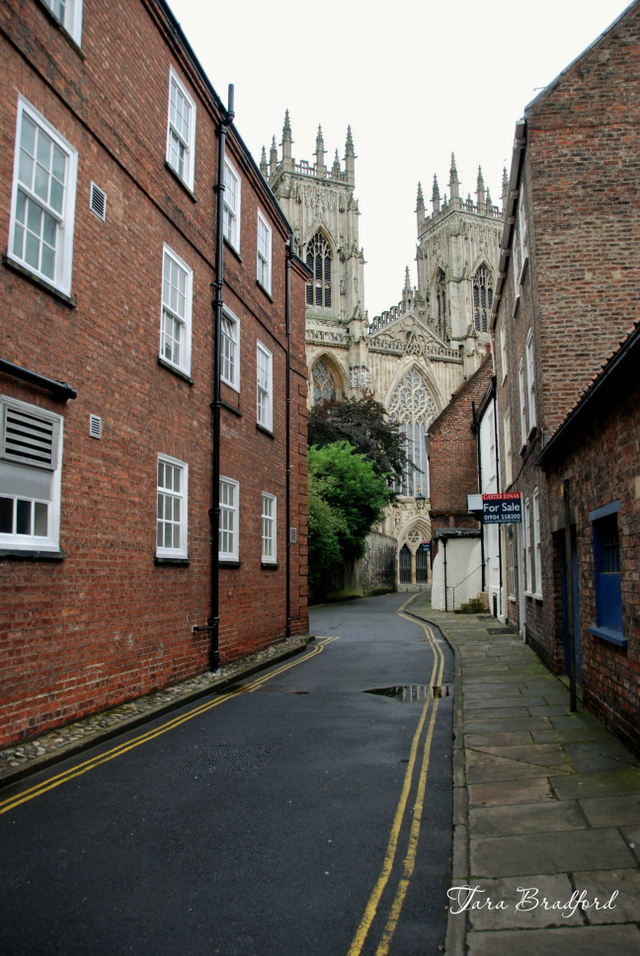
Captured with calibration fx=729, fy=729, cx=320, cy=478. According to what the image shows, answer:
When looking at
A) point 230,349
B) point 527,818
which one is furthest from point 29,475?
point 230,349

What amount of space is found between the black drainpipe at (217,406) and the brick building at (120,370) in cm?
4

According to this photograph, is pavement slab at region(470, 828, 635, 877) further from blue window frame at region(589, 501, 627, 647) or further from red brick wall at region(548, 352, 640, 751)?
blue window frame at region(589, 501, 627, 647)

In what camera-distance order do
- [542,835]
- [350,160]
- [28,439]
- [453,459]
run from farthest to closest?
[350,160] → [453,459] → [28,439] → [542,835]

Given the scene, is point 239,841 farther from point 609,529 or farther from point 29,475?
point 609,529

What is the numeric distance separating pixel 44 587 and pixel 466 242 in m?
74.3

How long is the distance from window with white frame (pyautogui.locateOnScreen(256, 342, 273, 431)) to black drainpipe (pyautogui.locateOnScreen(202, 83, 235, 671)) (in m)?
2.75

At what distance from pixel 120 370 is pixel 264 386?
21.6 ft

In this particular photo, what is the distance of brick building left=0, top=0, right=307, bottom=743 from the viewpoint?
705 centimetres

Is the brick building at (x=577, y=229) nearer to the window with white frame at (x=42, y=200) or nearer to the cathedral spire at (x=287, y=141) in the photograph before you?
the window with white frame at (x=42, y=200)

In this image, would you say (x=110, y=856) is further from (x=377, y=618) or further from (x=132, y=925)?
(x=377, y=618)

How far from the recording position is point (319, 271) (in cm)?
6688

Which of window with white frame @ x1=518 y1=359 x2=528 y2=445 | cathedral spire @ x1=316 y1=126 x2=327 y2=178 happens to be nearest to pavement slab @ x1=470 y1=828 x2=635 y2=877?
window with white frame @ x1=518 y1=359 x2=528 y2=445

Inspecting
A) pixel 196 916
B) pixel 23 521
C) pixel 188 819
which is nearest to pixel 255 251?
pixel 23 521

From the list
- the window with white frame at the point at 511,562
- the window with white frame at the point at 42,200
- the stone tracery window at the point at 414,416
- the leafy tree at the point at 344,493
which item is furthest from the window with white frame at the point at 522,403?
the stone tracery window at the point at 414,416
